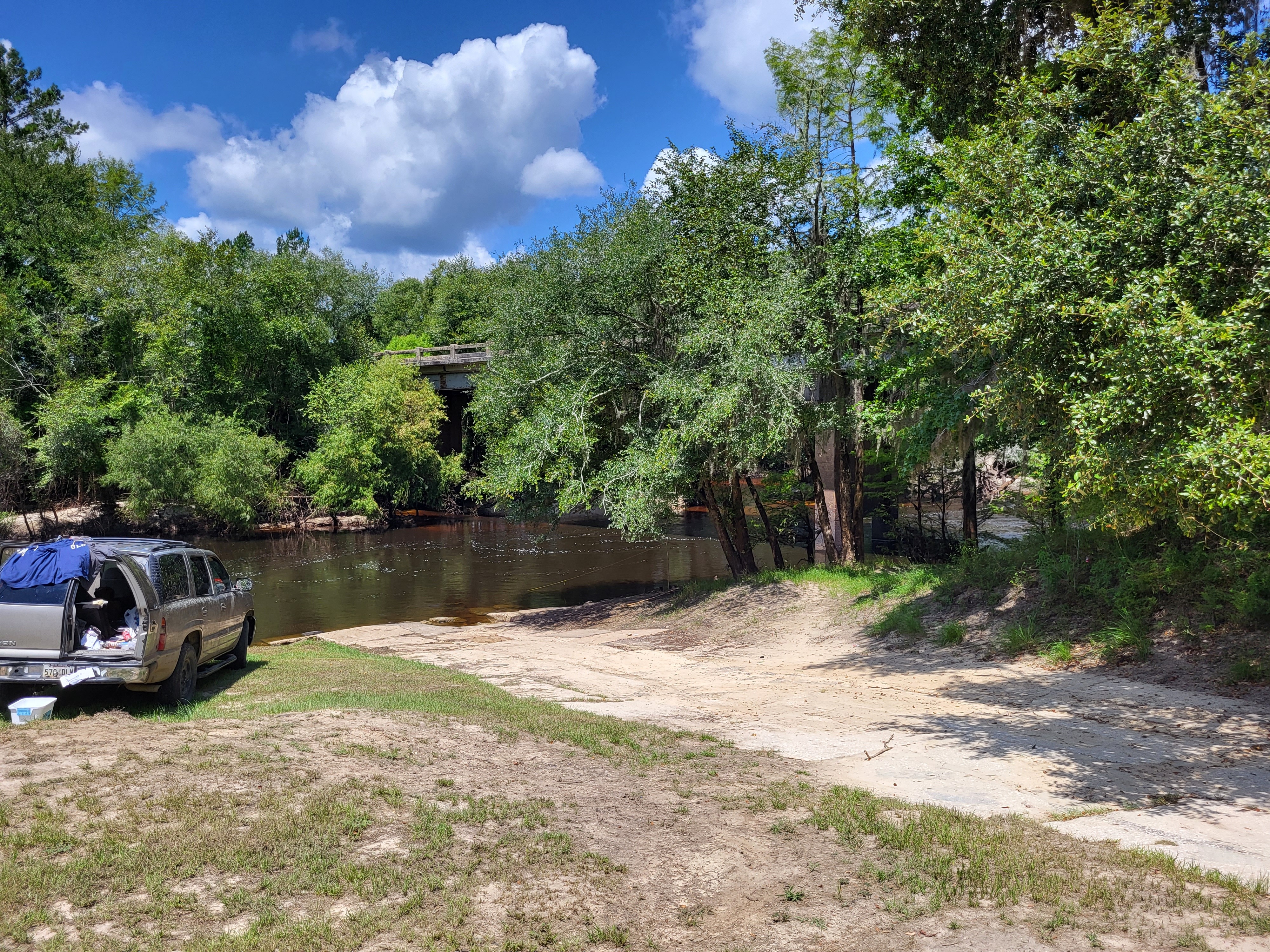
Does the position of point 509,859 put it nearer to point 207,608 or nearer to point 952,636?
point 207,608

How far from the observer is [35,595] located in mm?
8602

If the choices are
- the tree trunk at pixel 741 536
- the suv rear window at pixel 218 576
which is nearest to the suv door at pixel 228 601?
the suv rear window at pixel 218 576

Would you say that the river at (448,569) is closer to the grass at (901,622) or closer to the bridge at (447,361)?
the bridge at (447,361)

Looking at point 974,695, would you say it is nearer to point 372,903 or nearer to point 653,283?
point 372,903

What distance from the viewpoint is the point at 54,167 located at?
4547 cm

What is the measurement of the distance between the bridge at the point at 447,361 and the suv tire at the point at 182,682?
1481 inches

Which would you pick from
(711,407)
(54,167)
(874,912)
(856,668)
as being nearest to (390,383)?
(54,167)

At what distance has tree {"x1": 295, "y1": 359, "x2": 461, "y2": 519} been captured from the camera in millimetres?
42875

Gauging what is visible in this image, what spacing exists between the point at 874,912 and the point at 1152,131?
733 cm

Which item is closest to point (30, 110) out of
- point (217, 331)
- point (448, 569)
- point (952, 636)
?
point (217, 331)

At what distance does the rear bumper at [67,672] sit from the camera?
839cm

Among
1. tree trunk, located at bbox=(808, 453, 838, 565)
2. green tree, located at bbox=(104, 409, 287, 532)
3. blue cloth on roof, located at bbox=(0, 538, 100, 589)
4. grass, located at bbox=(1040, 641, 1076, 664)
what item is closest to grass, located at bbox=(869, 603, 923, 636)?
grass, located at bbox=(1040, 641, 1076, 664)

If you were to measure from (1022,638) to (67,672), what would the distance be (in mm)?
12300

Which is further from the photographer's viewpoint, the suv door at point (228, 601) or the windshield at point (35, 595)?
the suv door at point (228, 601)
